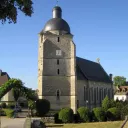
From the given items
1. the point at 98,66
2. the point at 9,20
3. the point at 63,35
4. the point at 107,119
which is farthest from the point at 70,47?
the point at 9,20

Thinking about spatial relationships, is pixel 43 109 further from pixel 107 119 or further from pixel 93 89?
pixel 93 89

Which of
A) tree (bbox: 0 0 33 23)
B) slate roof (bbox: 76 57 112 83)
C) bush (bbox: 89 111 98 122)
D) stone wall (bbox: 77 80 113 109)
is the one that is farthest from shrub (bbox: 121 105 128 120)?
tree (bbox: 0 0 33 23)

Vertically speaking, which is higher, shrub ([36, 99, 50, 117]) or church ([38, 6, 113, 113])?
church ([38, 6, 113, 113])

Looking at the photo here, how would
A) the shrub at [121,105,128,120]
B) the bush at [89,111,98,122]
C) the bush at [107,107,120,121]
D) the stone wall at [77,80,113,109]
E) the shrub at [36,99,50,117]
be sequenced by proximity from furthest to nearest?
the stone wall at [77,80,113,109]
the shrub at [36,99,50,117]
the shrub at [121,105,128,120]
the bush at [107,107,120,121]
the bush at [89,111,98,122]

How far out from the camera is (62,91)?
4988 cm

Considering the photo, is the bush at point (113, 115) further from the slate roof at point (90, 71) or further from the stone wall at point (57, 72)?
the slate roof at point (90, 71)

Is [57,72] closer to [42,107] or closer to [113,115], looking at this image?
[42,107]

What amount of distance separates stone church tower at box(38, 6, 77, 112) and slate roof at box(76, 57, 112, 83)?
5.11m

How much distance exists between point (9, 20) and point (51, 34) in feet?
136

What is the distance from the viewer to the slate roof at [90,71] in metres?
57.7

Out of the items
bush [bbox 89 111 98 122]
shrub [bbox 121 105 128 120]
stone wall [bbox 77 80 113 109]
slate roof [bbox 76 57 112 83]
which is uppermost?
slate roof [bbox 76 57 112 83]

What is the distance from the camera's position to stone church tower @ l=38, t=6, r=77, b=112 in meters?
49.3

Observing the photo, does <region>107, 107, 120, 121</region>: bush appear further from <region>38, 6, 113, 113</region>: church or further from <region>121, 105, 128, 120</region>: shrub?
<region>38, 6, 113, 113</region>: church

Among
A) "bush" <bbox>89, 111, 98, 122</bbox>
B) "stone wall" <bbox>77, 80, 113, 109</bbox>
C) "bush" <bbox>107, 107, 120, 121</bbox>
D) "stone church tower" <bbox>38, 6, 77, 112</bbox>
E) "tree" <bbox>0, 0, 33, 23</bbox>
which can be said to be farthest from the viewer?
"stone wall" <bbox>77, 80, 113, 109</bbox>
